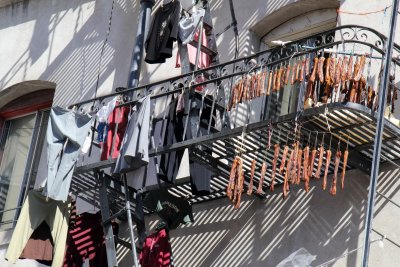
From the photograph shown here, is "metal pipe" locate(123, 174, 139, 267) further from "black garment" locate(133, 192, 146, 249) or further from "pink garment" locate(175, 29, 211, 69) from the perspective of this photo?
"pink garment" locate(175, 29, 211, 69)

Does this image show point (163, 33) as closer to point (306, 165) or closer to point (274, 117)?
point (274, 117)

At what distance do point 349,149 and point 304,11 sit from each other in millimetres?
3442

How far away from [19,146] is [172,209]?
18.7 ft

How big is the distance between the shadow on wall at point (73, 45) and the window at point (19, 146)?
49 cm

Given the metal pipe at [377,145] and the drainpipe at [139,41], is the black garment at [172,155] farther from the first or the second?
the metal pipe at [377,145]

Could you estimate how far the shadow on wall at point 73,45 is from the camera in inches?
829

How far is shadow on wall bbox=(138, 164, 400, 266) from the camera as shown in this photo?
16.4 meters

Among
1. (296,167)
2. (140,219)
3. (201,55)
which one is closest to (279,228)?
(296,167)

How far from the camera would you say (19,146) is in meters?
22.4

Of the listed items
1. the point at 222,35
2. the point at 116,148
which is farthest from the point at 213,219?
the point at 222,35

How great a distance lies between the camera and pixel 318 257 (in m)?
16.5

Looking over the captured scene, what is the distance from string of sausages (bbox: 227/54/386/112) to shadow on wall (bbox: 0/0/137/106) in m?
4.82

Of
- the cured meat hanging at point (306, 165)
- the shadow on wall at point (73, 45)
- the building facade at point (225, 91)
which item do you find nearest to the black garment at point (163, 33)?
the building facade at point (225, 91)

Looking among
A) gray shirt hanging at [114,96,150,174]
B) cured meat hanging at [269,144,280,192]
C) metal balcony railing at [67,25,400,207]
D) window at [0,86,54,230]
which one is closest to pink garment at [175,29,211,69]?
metal balcony railing at [67,25,400,207]
